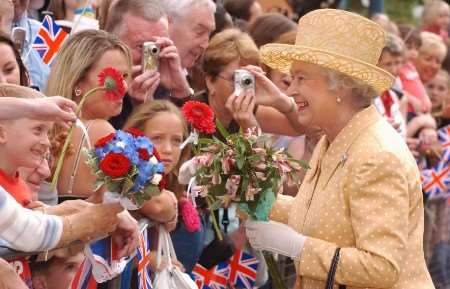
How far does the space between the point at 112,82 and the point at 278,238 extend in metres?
1.01

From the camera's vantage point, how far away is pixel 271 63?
18.2 ft

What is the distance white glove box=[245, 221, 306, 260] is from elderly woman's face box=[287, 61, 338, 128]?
52cm

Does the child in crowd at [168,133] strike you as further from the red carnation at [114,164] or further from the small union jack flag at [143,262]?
the red carnation at [114,164]

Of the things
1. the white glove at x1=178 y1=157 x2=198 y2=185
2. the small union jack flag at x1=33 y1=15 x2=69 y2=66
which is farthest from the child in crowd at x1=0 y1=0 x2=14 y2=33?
the white glove at x1=178 y1=157 x2=198 y2=185

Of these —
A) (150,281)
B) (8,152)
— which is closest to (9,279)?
(8,152)

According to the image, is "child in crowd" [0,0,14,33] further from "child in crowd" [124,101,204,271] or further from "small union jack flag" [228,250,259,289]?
"small union jack flag" [228,250,259,289]

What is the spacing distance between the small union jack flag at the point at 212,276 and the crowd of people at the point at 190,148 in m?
0.05

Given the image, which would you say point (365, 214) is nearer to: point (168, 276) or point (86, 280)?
point (168, 276)

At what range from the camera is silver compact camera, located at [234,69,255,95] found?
6502mm

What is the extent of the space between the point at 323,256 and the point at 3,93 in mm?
1531

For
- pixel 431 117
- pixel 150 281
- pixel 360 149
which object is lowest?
pixel 431 117

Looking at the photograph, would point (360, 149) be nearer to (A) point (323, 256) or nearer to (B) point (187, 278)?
(A) point (323, 256)

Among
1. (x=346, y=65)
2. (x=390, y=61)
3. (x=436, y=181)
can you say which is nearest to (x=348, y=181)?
(x=346, y=65)

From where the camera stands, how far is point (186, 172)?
529 centimetres
